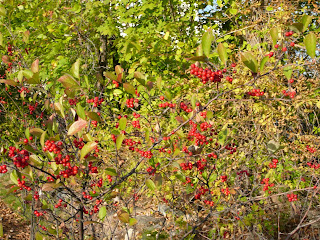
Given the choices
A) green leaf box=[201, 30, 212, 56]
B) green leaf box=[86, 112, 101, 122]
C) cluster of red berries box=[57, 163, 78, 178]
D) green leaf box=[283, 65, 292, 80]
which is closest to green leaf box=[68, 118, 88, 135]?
green leaf box=[86, 112, 101, 122]

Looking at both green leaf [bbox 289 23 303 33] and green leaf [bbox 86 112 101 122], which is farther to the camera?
green leaf [bbox 86 112 101 122]

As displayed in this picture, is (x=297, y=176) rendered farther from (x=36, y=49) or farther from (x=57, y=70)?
(x=36, y=49)

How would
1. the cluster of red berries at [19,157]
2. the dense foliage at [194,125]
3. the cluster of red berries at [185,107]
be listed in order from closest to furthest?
the cluster of red berries at [19,157], the cluster of red berries at [185,107], the dense foliage at [194,125]

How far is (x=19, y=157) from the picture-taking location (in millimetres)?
1802

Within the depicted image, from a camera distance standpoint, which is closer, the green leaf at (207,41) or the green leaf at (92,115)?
the green leaf at (207,41)

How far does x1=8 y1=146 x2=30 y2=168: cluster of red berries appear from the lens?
1.77 metres

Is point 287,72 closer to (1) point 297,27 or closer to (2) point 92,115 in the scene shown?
(1) point 297,27

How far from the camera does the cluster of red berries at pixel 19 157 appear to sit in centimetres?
177

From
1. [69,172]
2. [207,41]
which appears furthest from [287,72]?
[69,172]

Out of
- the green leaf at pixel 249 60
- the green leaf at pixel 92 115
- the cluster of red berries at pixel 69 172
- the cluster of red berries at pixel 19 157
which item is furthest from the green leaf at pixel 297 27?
the cluster of red berries at pixel 19 157

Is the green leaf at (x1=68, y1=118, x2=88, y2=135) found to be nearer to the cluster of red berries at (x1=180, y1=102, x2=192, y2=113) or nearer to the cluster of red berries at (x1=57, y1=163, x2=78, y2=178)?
the cluster of red berries at (x1=57, y1=163, x2=78, y2=178)

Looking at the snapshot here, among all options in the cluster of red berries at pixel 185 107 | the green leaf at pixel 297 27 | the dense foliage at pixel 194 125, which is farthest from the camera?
the dense foliage at pixel 194 125

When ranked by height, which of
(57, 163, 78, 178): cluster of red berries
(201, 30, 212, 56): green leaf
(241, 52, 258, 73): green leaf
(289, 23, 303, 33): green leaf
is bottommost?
(57, 163, 78, 178): cluster of red berries

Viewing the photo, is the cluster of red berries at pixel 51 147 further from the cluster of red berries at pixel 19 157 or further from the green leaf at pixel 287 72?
the green leaf at pixel 287 72
